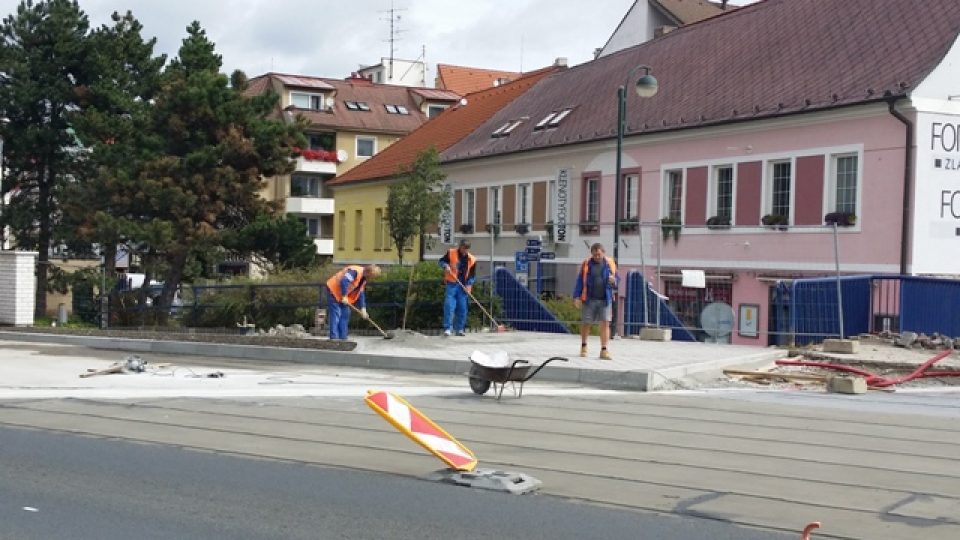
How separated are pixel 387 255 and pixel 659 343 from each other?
3357 cm

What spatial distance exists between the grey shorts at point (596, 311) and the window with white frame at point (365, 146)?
58314mm

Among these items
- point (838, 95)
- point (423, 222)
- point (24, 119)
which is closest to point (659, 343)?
point (838, 95)

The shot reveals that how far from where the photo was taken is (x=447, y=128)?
52.3 meters

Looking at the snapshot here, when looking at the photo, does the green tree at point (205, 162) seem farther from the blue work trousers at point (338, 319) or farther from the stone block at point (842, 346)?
the stone block at point (842, 346)

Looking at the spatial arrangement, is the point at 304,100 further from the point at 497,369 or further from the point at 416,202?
the point at 497,369

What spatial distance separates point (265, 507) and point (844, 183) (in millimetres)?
23574

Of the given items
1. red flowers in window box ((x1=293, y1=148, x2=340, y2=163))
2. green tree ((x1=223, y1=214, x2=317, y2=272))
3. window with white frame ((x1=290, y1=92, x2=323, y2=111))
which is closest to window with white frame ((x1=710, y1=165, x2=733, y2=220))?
green tree ((x1=223, y1=214, x2=317, y2=272))

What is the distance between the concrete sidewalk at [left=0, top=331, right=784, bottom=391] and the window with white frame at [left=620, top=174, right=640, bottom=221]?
1468cm

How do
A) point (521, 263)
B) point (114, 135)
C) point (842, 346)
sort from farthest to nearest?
point (114, 135)
point (521, 263)
point (842, 346)

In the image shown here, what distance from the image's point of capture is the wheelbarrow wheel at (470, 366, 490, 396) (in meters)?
13.7

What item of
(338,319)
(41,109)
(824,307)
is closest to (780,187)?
(824,307)

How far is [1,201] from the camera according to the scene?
45.0 meters

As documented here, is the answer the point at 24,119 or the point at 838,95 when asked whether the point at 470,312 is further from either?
the point at 24,119

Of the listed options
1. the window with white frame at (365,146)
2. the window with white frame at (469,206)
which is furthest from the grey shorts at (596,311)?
the window with white frame at (365,146)
